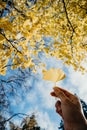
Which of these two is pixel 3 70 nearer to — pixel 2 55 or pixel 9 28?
pixel 2 55

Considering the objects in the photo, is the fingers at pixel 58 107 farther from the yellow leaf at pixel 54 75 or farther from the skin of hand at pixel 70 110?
the yellow leaf at pixel 54 75

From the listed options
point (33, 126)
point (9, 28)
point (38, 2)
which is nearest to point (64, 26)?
point (38, 2)

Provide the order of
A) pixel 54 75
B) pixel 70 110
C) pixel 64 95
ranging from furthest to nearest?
pixel 54 75 < pixel 64 95 < pixel 70 110

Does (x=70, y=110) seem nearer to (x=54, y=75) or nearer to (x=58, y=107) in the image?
(x=58, y=107)

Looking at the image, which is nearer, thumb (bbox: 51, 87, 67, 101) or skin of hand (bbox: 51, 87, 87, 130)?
skin of hand (bbox: 51, 87, 87, 130)

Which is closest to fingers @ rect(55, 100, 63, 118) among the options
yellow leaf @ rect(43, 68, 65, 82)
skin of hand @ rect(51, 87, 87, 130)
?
skin of hand @ rect(51, 87, 87, 130)

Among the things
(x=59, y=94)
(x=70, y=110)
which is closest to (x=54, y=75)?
(x=59, y=94)

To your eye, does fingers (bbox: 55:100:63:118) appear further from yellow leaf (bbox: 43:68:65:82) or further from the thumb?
yellow leaf (bbox: 43:68:65:82)

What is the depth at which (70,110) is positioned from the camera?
1355 millimetres

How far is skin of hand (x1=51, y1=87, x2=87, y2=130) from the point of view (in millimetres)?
1281

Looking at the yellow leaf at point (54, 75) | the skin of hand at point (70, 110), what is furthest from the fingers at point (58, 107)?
the yellow leaf at point (54, 75)

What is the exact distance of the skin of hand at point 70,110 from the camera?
1.28 meters

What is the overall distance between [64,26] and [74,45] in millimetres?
734

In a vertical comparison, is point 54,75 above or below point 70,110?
above
